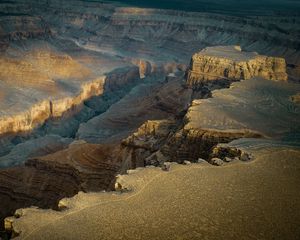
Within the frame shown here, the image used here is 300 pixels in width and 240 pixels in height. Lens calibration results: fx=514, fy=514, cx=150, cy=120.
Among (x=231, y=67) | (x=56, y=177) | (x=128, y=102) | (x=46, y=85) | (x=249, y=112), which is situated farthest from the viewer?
(x=46, y=85)

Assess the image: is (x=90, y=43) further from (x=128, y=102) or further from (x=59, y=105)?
(x=59, y=105)

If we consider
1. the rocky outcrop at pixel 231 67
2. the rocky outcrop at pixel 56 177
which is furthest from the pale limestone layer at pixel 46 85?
the rocky outcrop at pixel 56 177

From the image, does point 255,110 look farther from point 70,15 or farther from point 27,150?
point 70,15

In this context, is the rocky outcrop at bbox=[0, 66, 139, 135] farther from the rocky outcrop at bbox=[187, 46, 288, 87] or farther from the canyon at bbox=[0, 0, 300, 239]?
the rocky outcrop at bbox=[187, 46, 288, 87]

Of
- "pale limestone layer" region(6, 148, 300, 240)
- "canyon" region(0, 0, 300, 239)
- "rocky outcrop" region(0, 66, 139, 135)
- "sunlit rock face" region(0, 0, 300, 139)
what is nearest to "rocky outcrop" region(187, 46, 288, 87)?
"canyon" region(0, 0, 300, 239)

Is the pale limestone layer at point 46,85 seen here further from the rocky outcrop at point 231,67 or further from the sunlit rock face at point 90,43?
the rocky outcrop at point 231,67

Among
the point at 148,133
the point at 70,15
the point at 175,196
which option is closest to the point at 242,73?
the point at 148,133

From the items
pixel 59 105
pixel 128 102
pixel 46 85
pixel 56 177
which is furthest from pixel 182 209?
pixel 46 85
